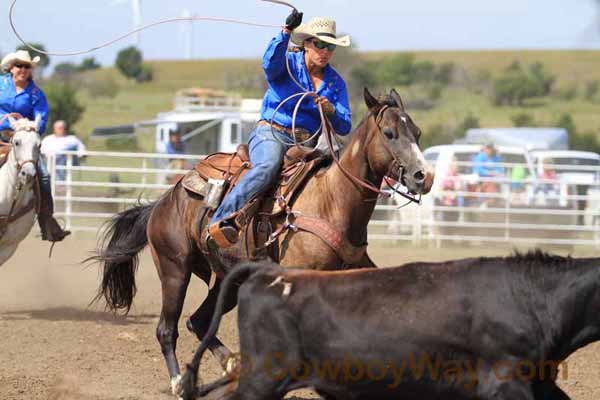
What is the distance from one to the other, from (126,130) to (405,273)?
37303mm

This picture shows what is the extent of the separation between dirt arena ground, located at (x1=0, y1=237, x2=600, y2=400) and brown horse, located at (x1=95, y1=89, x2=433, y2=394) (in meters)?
0.52

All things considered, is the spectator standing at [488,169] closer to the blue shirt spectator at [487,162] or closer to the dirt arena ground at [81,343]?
the blue shirt spectator at [487,162]

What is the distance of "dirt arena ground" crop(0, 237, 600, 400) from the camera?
662 cm

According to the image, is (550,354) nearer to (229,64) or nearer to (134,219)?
(134,219)

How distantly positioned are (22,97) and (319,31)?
4199mm

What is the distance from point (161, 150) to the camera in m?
29.1

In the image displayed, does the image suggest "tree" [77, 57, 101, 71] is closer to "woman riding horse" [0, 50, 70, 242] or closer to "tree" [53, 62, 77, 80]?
"tree" [53, 62, 77, 80]

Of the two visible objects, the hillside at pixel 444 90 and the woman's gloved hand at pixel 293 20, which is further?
the hillside at pixel 444 90

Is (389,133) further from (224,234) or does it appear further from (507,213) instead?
(507,213)

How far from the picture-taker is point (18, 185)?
9344 mm

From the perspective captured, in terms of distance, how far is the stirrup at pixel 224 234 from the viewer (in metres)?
6.35

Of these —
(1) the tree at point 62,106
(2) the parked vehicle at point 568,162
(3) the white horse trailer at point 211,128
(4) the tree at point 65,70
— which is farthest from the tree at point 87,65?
(2) the parked vehicle at point 568,162

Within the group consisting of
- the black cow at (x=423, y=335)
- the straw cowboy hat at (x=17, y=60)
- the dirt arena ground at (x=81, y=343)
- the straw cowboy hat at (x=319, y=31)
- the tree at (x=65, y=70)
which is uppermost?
the tree at (x=65, y=70)

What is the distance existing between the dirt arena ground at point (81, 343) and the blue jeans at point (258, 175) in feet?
4.34
